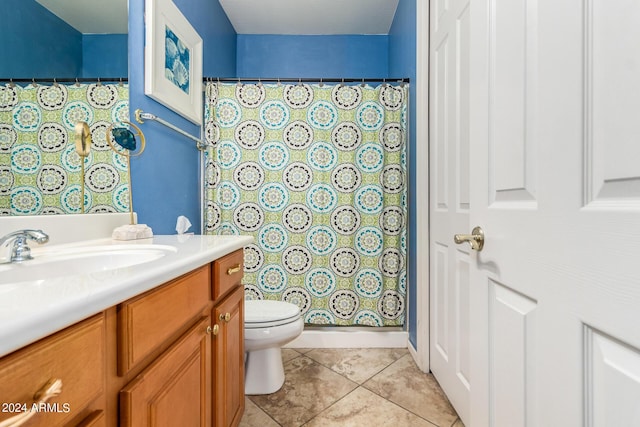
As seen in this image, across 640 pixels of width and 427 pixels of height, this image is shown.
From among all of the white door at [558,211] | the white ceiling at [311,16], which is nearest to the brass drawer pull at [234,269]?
the white door at [558,211]

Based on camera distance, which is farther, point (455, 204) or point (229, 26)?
point (229, 26)

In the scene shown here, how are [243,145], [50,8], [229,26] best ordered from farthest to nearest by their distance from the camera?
1. [229,26]
2. [243,145]
3. [50,8]

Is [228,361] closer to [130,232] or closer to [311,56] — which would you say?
[130,232]

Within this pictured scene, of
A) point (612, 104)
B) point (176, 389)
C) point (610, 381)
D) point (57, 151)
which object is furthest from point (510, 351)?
point (57, 151)

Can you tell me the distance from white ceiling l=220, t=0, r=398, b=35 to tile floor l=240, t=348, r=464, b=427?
2.61 m

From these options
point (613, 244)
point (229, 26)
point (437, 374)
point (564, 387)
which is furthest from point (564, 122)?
point (229, 26)

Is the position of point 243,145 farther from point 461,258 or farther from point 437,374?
point 437,374

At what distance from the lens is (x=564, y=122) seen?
54 cm

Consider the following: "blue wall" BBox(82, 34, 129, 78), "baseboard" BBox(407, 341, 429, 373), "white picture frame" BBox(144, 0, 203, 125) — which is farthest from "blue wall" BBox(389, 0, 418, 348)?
"blue wall" BBox(82, 34, 129, 78)

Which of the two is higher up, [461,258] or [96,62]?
[96,62]

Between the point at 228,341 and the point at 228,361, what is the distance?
7cm

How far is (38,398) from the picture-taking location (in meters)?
0.37

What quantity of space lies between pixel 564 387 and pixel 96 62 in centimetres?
162

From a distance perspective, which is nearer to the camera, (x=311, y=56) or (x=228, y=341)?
(x=228, y=341)
